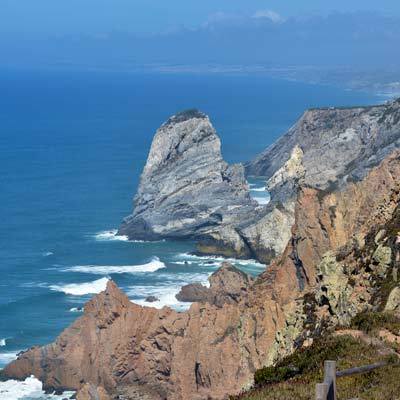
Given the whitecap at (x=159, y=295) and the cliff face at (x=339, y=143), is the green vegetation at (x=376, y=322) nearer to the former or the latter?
the whitecap at (x=159, y=295)

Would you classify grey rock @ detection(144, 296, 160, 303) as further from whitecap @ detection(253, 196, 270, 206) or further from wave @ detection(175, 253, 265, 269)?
whitecap @ detection(253, 196, 270, 206)

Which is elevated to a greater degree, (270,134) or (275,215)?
(270,134)

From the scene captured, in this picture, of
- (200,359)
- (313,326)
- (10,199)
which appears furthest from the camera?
(10,199)

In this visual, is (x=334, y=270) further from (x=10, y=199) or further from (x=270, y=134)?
Result: (x=270, y=134)

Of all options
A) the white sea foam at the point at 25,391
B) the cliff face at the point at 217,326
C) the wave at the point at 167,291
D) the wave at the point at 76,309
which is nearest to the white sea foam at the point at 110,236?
the wave at the point at 167,291

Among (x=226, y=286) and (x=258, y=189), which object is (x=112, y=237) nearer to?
(x=258, y=189)

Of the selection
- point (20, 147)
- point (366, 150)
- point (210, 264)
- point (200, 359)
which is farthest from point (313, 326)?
point (20, 147)

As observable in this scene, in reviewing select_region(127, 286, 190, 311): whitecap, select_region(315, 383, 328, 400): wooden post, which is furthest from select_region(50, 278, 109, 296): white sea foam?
select_region(315, 383, 328, 400): wooden post
